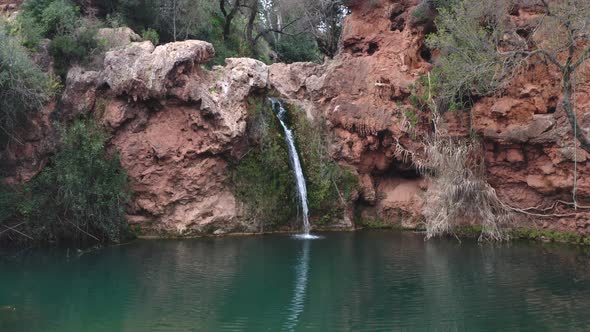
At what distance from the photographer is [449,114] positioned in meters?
23.7

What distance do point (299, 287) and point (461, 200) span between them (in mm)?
8383

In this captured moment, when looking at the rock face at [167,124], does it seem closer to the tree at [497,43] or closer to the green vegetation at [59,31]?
the green vegetation at [59,31]

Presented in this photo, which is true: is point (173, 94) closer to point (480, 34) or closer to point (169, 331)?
point (480, 34)

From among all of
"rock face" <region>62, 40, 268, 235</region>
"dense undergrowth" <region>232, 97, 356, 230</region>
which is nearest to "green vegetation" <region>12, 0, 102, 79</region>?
"rock face" <region>62, 40, 268, 235</region>

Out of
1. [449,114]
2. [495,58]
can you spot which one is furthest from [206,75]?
[495,58]

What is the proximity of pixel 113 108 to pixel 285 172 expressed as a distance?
6782 mm

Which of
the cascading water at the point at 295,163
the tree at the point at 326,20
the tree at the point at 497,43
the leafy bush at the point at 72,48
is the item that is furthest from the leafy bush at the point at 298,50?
the leafy bush at the point at 72,48

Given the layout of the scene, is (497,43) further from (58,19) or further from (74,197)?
(58,19)

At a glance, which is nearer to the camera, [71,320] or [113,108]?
[71,320]

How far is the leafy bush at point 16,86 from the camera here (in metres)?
20.1

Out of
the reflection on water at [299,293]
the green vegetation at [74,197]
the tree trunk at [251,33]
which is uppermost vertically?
the tree trunk at [251,33]

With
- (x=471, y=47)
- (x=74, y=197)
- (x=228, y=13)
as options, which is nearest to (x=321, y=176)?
(x=471, y=47)

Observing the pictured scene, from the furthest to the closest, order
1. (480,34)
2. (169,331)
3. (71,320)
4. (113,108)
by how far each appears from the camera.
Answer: (113,108), (480,34), (71,320), (169,331)

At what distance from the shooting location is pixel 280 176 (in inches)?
968
